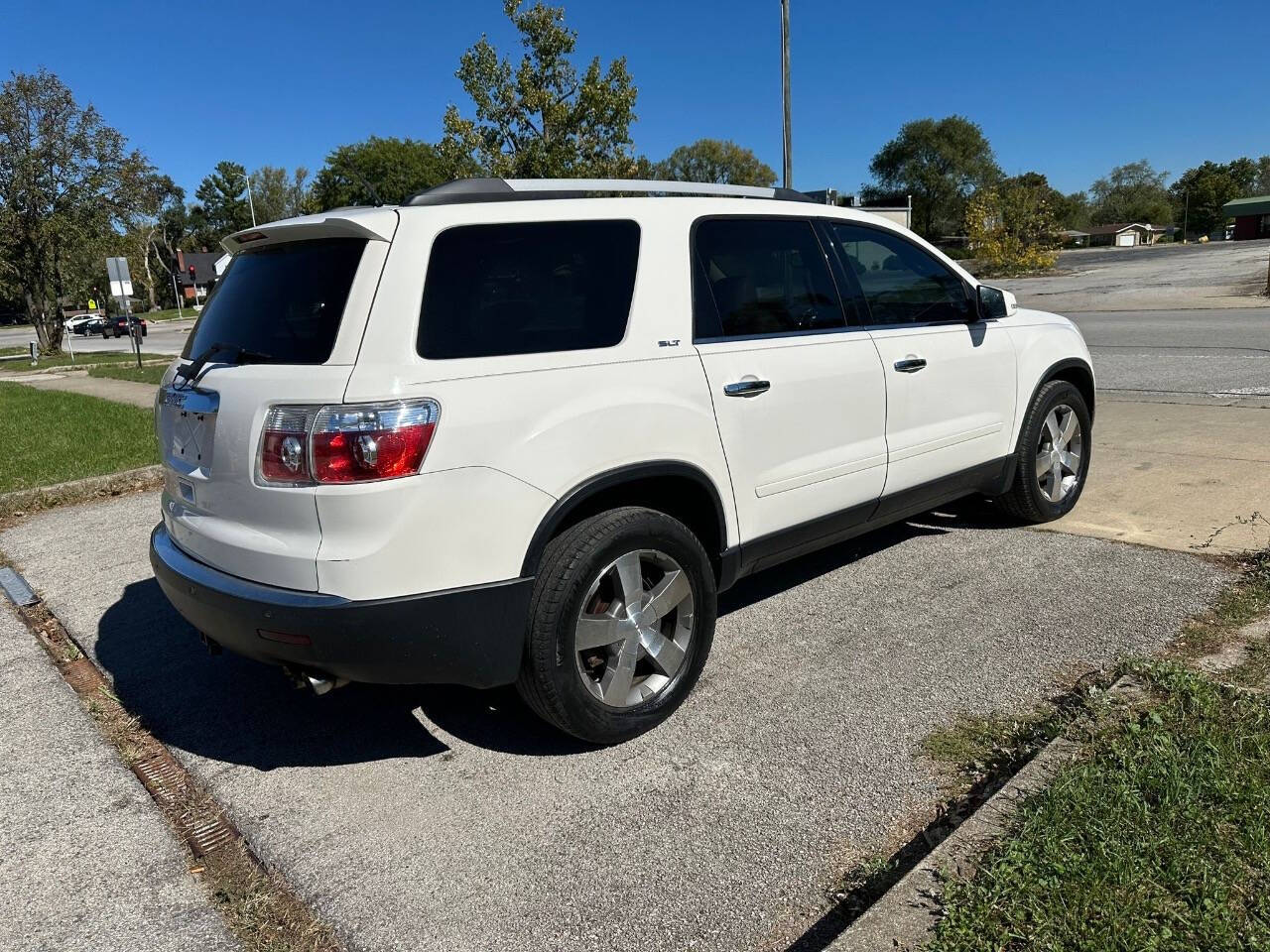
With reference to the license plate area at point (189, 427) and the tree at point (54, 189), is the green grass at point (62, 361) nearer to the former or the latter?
the tree at point (54, 189)

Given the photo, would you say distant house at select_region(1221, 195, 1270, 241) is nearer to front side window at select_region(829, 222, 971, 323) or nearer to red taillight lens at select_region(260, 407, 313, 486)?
front side window at select_region(829, 222, 971, 323)

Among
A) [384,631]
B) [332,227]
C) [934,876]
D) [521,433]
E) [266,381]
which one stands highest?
[332,227]

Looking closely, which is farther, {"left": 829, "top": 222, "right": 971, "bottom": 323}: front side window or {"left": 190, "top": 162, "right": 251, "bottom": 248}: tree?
{"left": 190, "top": 162, "right": 251, "bottom": 248}: tree

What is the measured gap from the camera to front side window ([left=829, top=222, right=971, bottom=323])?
4.23 m

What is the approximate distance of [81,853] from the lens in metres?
2.84

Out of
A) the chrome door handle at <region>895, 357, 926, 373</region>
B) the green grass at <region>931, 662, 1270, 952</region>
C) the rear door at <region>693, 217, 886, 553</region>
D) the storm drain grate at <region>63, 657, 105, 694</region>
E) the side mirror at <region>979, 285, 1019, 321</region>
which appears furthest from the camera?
the side mirror at <region>979, 285, 1019, 321</region>

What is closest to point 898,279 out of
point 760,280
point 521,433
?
point 760,280

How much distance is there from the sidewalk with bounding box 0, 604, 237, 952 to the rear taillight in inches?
48.5

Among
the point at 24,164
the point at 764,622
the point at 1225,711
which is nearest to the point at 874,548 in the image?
the point at 764,622

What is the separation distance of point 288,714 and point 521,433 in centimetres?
173

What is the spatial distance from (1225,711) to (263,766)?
10.6 feet

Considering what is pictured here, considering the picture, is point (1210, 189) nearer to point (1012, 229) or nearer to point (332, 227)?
point (1012, 229)

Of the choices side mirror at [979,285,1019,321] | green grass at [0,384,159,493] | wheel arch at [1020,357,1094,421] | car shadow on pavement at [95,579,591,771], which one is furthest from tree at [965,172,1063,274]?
car shadow on pavement at [95,579,591,771]

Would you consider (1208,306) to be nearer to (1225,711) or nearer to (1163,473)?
(1163,473)
